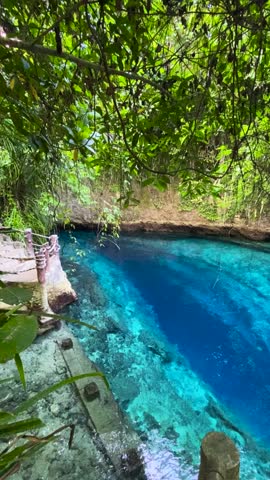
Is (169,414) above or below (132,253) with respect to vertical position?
below

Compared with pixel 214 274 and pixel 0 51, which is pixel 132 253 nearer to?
pixel 214 274

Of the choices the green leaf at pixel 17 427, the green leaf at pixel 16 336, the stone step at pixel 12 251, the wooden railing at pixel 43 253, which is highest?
the green leaf at pixel 16 336

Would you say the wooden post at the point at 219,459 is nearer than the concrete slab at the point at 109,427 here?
Yes

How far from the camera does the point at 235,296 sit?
5.65m

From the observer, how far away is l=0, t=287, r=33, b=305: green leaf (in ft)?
1.90

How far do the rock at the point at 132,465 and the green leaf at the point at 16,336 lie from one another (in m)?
2.13

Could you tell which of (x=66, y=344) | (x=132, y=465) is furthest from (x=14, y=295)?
(x=66, y=344)

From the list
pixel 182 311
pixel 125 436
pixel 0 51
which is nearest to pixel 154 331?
pixel 182 311

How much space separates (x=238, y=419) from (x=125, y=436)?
1509 mm

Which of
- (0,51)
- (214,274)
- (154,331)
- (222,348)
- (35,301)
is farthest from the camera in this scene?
(214,274)

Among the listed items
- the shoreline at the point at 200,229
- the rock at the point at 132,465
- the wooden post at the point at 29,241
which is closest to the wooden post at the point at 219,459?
the rock at the point at 132,465

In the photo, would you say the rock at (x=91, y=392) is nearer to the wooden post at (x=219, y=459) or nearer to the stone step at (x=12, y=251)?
the wooden post at (x=219, y=459)

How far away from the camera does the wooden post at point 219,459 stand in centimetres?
122

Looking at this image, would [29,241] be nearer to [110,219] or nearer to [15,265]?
[15,265]
